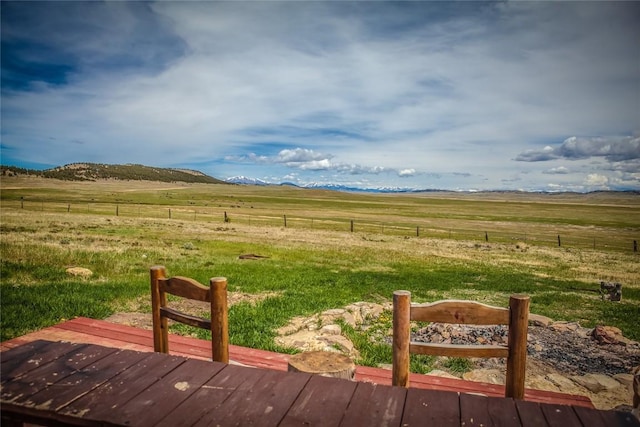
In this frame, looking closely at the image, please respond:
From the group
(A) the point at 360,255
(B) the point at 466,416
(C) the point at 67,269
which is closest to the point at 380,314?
(B) the point at 466,416

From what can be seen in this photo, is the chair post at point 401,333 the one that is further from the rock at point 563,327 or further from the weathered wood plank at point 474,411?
the rock at point 563,327

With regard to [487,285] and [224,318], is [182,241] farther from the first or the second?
[224,318]

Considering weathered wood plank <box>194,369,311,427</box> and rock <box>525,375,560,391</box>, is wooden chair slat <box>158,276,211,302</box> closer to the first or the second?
weathered wood plank <box>194,369,311,427</box>

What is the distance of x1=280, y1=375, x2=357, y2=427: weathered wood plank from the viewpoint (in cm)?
270

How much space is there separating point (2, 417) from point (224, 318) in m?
1.84

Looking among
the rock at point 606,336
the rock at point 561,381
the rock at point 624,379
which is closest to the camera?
the rock at point 561,381

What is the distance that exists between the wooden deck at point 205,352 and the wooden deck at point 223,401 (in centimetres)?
261

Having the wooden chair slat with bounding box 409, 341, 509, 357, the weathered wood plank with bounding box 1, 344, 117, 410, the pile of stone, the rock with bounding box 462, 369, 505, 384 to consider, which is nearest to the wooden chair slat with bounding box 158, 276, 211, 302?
the weathered wood plank with bounding box 1, 344, 117, 410

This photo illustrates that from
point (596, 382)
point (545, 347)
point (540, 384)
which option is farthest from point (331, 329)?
point (596, 382)

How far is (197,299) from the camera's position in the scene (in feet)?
13.2

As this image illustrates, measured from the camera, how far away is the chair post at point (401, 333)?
367 cm

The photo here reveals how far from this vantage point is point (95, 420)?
2.62 metres

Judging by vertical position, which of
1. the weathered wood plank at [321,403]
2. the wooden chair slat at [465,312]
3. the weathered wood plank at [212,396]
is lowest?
the weathered wood plank at [321,403]

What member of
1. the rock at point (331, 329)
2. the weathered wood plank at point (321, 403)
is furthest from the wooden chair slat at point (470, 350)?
the rock at point (331, 329)
